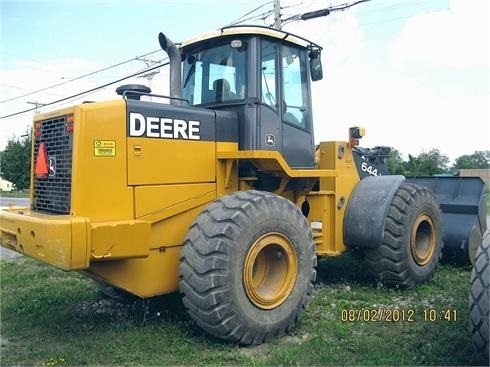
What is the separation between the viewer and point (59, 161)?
4.78 m

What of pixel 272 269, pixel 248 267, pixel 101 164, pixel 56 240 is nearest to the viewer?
pixel 56 240

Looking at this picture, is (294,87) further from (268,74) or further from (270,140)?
(270,140)

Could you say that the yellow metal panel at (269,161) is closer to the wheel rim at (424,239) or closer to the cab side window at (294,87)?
the cab side window at (294,87)

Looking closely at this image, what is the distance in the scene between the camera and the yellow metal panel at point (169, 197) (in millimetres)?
4809

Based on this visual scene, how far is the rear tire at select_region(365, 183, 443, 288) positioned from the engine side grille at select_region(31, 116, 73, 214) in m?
3.78

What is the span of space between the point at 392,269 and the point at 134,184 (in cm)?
346

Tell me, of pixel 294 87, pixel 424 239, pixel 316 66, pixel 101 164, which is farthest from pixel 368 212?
pixel 101 164

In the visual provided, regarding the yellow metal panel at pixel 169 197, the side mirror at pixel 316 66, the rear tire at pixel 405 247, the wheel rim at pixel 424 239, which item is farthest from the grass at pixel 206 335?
the side mirror at pixel 316 66

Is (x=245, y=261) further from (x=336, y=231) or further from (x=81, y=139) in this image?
(x=336, y=231)

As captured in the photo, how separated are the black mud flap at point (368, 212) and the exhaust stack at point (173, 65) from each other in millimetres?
2588

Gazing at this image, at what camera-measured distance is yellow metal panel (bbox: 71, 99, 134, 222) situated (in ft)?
14.6

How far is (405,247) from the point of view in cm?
648

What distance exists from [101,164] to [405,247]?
3.90 meters

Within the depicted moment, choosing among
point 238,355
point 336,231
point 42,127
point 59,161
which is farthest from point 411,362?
point 42,127
